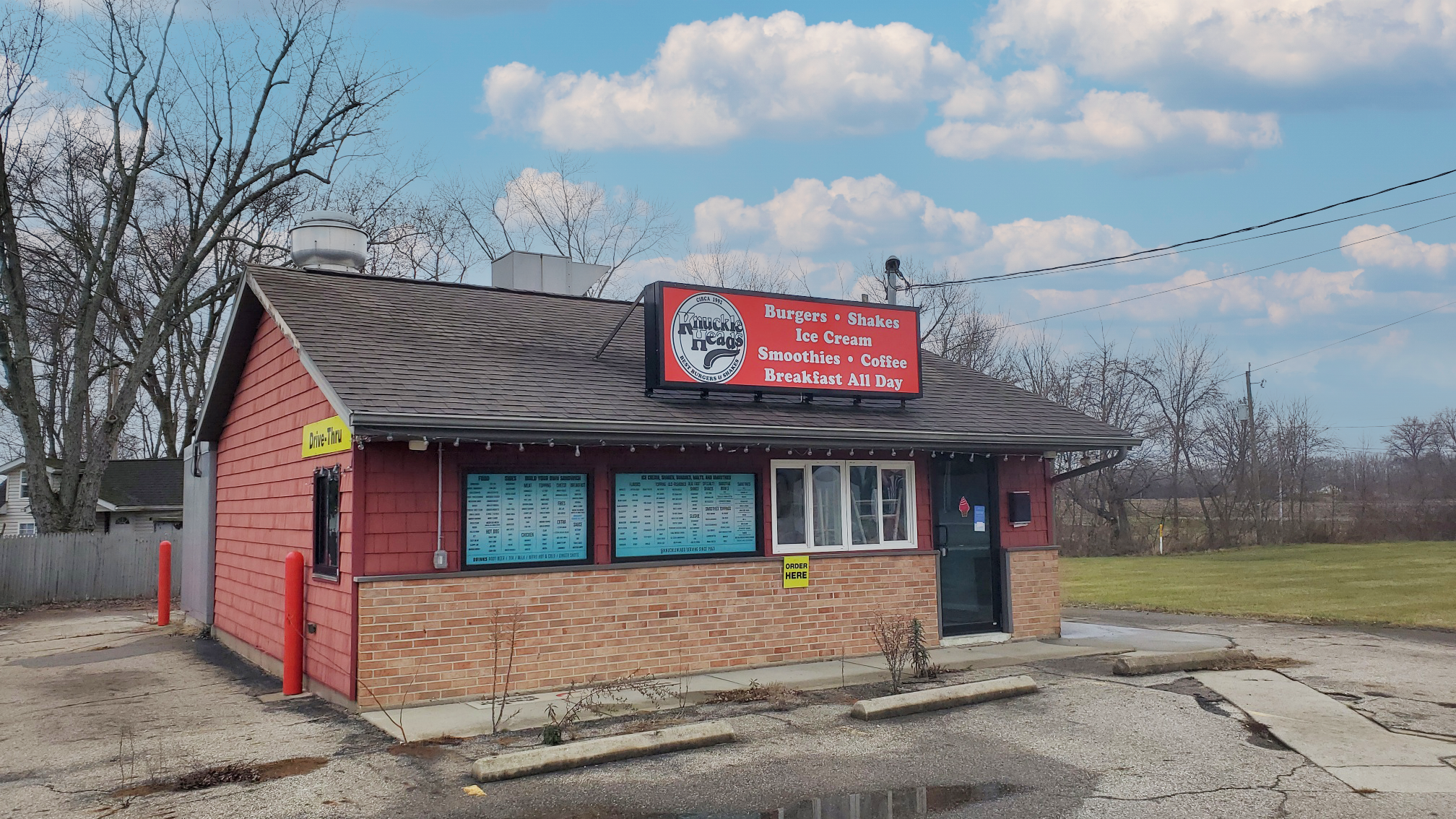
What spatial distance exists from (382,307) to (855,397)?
5893mm

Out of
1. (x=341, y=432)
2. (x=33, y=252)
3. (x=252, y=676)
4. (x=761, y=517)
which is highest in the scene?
(x=33, y=252)

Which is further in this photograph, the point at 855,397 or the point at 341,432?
the point at 855,397

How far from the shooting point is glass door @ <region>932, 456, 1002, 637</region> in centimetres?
1284

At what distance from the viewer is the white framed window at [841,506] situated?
38.4ft

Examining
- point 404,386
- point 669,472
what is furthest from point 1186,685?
point 404,386

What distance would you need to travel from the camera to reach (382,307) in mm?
12016

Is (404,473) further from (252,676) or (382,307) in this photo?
(252,676)

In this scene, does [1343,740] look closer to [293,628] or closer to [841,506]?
[841,506]

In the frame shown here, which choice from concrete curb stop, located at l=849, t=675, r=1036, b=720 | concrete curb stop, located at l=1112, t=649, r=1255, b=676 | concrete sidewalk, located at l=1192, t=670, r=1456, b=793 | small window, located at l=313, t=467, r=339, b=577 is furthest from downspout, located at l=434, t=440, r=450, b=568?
concrete sidewalk, located at l=1192, t=670, r=1456, b=793

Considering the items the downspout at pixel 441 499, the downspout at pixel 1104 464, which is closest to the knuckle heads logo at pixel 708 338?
the downspout at pixel 441 499

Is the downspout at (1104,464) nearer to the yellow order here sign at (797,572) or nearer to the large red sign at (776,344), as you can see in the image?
the large red sign at (776,344)

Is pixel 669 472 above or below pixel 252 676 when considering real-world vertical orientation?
above

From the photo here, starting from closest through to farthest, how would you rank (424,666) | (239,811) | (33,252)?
(239,811) → (424,666) → (33,252)

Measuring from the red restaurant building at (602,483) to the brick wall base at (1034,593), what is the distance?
33 mm
